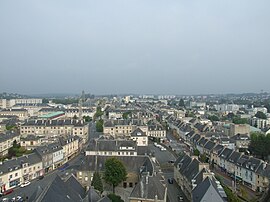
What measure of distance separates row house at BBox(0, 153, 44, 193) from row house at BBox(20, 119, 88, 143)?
2190cm

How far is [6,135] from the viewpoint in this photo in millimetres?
52562

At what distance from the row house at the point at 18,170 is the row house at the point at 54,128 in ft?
71.8

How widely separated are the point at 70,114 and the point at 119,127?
47.7 metres

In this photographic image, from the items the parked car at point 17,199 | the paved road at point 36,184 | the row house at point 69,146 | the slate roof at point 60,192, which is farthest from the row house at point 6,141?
the slate roof at point 60,192

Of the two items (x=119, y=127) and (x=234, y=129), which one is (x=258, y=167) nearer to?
(x=234, y=129)

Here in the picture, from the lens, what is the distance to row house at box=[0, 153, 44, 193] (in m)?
32.8

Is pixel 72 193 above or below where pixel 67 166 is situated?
above

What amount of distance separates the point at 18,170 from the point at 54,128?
2935cm

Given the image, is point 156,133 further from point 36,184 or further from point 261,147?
point 36,184

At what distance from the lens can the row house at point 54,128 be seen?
201ft

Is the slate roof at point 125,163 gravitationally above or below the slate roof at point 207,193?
below

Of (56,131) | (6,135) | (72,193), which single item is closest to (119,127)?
(56,131)

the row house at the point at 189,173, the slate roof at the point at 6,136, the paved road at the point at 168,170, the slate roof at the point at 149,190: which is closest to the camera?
the slate roof at the point at 149,190

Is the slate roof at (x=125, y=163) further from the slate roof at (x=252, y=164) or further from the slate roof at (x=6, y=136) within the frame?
the slate roof at (x=6, y=136)
